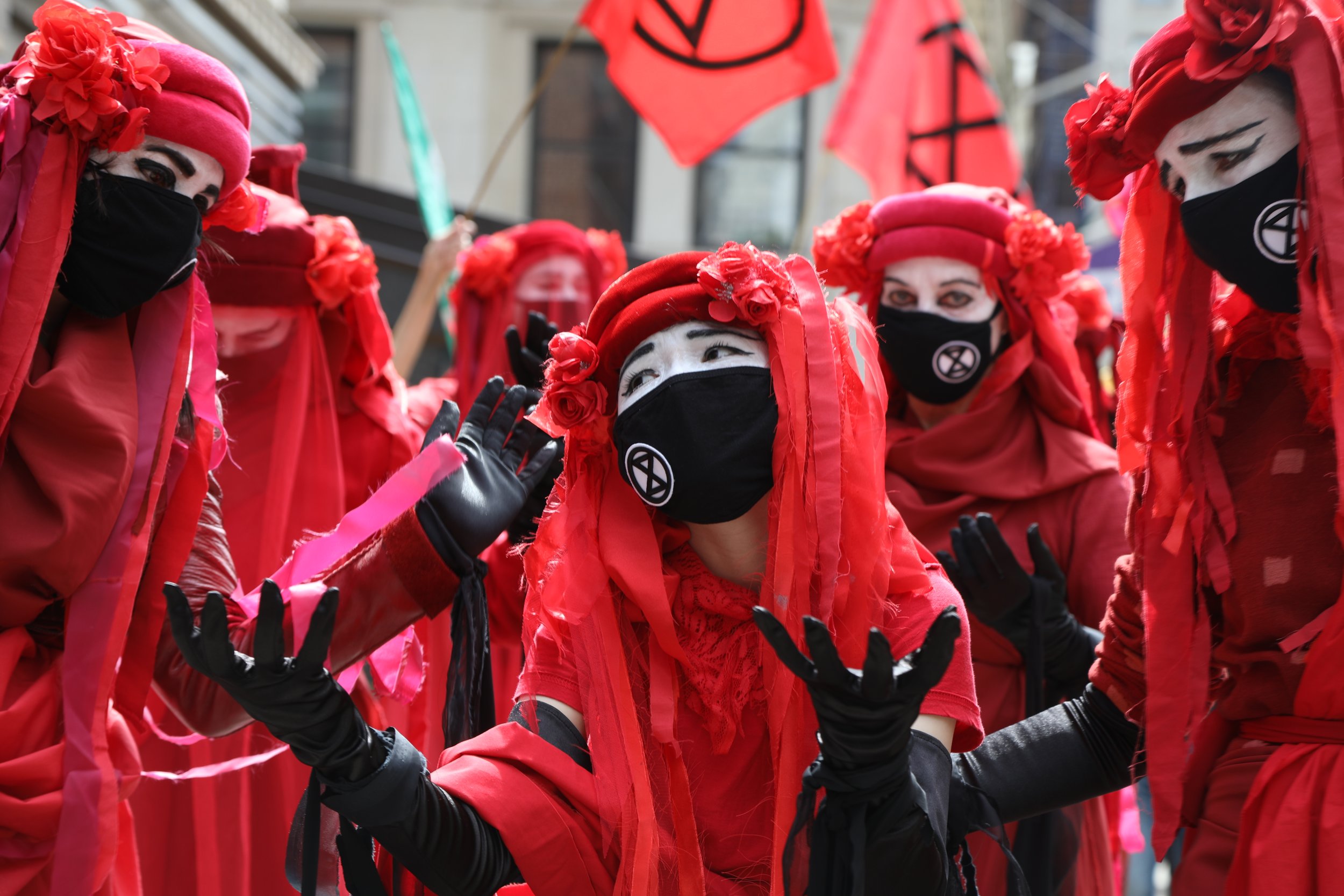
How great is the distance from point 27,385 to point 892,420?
224 centimetres

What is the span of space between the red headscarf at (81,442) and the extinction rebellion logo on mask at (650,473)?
0.87 metres

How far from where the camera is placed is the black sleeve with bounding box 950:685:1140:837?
7.86 feet

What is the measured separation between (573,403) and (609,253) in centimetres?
374

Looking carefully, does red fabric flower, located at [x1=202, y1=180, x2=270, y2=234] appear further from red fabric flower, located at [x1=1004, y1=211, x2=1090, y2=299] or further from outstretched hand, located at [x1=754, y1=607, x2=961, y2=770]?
red fabric flower, located at [x1=1004, y1=211, x2=1090, y2=299]

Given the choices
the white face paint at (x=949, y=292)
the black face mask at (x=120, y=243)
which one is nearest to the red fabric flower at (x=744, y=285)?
the black face mask at (x=120, y=243)

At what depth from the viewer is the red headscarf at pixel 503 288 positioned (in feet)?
18.1

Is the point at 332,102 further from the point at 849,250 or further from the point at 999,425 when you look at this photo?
the point at 999,425

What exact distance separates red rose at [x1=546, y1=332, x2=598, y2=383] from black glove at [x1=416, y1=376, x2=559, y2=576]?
442 mm

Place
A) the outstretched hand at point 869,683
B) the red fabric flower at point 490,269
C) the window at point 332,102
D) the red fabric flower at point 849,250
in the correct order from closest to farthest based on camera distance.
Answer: the outstretched hand at point 869,683 < the red fabric flower at point 849,250 < the red fabric flower at point 490,269 < the window at point 332,102

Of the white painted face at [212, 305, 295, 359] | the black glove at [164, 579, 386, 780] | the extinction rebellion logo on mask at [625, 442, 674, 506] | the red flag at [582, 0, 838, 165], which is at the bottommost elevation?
the black glove at [164, 579, 386, 780]

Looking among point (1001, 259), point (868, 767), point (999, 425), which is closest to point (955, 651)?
point (868, 767)

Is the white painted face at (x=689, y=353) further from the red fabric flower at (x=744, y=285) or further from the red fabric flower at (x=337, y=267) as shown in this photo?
the red fabric flower at (x=337, y=267)

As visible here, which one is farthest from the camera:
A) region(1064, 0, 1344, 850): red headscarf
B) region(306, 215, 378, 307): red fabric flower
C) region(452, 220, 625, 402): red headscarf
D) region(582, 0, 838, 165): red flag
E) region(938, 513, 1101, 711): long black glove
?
region(452, 220, 625, 402): red headscarf

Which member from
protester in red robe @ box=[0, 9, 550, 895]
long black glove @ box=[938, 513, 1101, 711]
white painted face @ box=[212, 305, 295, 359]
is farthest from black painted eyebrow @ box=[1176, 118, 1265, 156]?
white painted face @ box=[212, 305, 295, 359]
